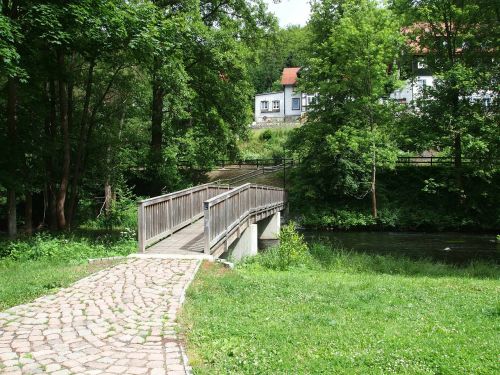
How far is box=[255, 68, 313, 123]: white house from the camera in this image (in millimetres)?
62809

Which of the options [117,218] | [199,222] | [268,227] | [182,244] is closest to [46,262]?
[182,244]

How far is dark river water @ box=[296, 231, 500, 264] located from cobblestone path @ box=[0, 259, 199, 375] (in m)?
12.6

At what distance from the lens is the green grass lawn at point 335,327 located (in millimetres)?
4676

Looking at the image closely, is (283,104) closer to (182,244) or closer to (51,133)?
(51,133)

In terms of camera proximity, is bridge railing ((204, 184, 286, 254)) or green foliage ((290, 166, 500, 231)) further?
green foliage ((290, 166, 500, 231))

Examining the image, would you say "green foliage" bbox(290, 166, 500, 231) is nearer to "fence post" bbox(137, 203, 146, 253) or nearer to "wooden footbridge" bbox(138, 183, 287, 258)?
"wooden footbridge" bbox(138, 183, 287, 258)

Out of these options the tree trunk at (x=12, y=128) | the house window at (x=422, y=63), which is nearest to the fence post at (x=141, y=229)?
the tree trunk at (x=12, y=128)

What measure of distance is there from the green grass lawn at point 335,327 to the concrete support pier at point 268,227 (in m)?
14.4

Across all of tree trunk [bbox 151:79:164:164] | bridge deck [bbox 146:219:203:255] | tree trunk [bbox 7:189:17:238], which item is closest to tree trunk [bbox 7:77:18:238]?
tree trunk [bbox 7:189:17:238]

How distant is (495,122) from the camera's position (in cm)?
2534

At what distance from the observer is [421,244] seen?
73.8 feet

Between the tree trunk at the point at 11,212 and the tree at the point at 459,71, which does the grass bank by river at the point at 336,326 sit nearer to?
the tree trunk at the point at 11,212

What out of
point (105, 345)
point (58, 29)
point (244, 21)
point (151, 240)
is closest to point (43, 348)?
point (105, 345)

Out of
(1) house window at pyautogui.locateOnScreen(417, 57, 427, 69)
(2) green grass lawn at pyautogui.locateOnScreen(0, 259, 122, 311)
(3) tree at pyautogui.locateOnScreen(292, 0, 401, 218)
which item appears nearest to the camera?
(2) green grass lawn at pyautogui.locateOnScreen(0, 259, 122, 311)
